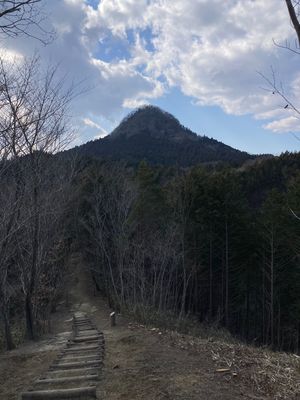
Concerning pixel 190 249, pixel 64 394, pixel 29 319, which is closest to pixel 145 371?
pixel 64 394

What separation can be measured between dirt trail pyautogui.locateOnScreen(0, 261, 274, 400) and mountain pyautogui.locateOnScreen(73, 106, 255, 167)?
271 feet

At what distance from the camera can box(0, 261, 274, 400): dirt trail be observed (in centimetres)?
500

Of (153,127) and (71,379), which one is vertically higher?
(153,127)

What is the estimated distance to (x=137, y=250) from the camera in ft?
76.0

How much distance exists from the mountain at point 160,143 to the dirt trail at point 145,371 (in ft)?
271

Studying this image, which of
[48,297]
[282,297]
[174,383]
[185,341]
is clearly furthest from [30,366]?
[282,297]

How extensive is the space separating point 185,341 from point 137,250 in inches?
585

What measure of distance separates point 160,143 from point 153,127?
16096 millimetres

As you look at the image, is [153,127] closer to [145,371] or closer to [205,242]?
[205,242]

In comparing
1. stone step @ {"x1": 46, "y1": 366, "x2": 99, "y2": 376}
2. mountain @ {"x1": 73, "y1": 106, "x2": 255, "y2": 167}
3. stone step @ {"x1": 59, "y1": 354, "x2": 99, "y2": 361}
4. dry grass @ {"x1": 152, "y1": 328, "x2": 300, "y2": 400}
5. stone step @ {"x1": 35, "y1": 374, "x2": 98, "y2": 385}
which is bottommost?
stone step @ {"x1": 59, "y1": 354, "x2": 99, "y2": 361}

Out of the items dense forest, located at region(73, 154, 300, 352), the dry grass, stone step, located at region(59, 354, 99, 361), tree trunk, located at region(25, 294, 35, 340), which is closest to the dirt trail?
the dry grass

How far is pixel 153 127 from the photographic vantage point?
13788 cm

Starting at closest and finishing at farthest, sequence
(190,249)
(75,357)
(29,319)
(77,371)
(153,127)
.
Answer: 1. (77,371)
2. (75,357)
3. (29,319)
4. (190,249)
5. (153,127)

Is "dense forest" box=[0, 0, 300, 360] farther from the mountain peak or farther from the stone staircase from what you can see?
the mountain peak
